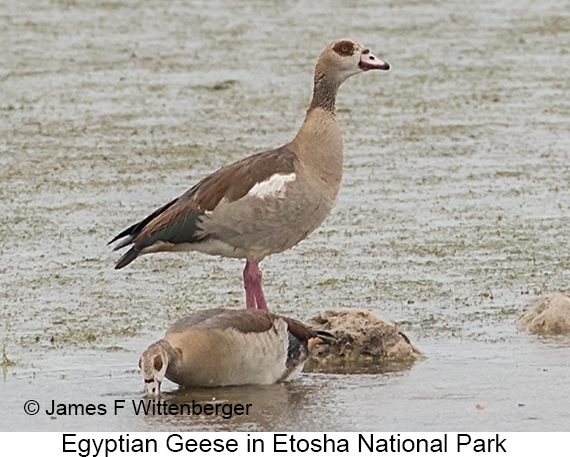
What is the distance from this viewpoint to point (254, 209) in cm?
903

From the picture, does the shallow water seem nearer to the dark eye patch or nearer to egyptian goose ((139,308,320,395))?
egyptian goose ((139,308,320,395))

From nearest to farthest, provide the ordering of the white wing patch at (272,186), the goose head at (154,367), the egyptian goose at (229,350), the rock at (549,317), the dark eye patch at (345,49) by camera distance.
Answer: the goose head at (154,367), the egyptian goose at (229,350), the rock at (549,317), the white wing patch at (272,186), the dark eye patch at (345,49)

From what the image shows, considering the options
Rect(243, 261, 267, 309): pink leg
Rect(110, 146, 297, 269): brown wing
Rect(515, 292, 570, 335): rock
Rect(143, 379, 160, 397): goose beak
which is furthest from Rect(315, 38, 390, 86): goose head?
Rect(143, 379, 160, 397): goose beak

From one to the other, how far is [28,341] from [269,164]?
1.89 m

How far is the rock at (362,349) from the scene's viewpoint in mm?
8320

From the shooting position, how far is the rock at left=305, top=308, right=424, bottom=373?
328 inches

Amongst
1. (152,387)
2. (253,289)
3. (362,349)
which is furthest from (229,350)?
(253,289)

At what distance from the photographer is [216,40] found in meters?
19.7

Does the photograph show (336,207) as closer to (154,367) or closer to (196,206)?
(196,206)

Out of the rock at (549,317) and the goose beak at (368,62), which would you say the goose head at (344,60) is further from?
the rock at (549,317)

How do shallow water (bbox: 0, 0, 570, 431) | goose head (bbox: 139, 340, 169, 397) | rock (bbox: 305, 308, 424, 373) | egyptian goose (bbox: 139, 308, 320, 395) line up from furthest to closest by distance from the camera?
rock (bbox: 305, 308, 424, 373), shallow water (bbox: 0, 0, 570, 431), egyptian goose (bbox: 139, 308, 320, 395), goose head (bbox: 139, 340, 169, 397)

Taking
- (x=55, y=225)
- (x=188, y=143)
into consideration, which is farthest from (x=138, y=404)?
(x=188, y=143)

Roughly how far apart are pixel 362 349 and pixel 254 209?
124 centimetres

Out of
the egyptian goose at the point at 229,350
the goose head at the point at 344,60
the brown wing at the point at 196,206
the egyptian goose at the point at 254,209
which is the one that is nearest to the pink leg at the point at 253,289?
the egyptian goose at the point at 254,209
